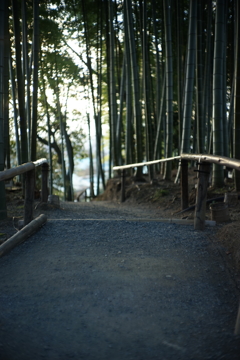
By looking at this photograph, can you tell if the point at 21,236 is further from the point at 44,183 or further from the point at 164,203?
the point at 164,203

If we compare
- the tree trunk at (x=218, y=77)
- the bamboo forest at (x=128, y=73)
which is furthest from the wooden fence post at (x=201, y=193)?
the tree trunk at (x=218, y=77)

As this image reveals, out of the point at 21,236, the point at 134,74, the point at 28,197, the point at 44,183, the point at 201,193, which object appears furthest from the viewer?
the point at 134,74

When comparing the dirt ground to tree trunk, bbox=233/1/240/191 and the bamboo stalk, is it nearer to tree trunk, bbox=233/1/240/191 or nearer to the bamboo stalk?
the bamboo stalk

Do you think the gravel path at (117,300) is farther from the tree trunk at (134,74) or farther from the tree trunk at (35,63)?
the tree trunk at (134,74)

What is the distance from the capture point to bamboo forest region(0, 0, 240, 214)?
5094mm

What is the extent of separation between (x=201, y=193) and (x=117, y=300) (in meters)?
1.52

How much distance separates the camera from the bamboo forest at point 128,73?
509cm

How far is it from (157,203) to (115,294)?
3.94m

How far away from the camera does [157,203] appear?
606cm

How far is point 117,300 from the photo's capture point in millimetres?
2115

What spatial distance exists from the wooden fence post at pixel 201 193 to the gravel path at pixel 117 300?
299 millimetres

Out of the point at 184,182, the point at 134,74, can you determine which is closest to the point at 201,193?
the point at 184,182

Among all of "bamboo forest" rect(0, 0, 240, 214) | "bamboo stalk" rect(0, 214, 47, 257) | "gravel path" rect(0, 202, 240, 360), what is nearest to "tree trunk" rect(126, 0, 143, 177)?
"bamboo forest" rect(0, 0, 240, 214)

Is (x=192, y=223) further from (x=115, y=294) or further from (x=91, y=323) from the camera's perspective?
(x=91, y=323)
